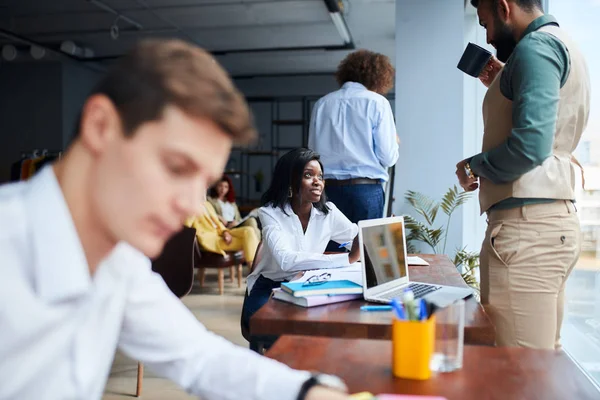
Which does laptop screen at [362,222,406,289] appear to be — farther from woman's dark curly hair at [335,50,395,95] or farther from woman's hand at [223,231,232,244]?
woman's hand at [223,231,232,244]

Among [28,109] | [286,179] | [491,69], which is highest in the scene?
[28,109]

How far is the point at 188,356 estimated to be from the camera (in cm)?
91

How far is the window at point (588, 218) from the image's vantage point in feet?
8.43

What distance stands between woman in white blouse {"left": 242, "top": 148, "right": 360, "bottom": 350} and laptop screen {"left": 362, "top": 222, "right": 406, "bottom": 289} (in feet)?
2.26

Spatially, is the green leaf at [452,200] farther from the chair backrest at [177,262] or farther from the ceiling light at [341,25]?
the ceiling light at [341,25]

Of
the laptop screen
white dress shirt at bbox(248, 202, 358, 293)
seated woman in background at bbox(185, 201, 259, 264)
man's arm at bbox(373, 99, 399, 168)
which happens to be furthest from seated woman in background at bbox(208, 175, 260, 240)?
the laptop screen

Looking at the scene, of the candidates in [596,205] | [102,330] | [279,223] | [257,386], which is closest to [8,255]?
[102,330]

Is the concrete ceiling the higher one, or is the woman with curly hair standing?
the concrete ceiling

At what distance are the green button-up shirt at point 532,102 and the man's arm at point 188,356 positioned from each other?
1.04 metres

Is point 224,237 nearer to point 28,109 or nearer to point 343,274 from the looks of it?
point 343,274

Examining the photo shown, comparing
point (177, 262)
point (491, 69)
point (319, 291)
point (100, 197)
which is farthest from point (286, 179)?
point (100, 197)

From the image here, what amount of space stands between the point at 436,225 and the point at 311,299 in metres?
3.44

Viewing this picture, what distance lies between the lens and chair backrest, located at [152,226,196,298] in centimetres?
331

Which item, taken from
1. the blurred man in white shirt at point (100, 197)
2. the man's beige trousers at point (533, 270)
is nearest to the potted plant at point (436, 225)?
the man's beige trousers at point (533, 270)
